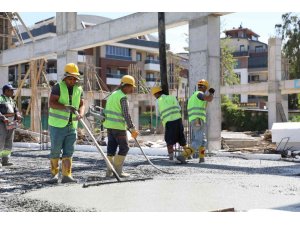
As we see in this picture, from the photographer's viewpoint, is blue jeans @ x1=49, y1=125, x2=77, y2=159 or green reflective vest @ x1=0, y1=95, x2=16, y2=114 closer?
blue jeans @ x1=49, y1=125, x2=77, y2=159

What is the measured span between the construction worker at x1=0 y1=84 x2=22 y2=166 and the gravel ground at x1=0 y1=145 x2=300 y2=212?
39 cm

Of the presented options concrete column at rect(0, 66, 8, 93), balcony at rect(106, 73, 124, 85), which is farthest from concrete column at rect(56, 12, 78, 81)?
balcony at rect(106, 73, 124, 85)

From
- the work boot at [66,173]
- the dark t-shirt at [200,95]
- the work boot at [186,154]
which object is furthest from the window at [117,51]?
the work boot at [66,173]

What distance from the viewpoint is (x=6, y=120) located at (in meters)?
9.52

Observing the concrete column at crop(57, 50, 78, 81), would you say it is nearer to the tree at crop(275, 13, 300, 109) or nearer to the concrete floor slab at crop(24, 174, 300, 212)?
the concrete floor slab at crop(24, 174, 300, 212)

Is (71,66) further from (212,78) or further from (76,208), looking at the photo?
(212,78)

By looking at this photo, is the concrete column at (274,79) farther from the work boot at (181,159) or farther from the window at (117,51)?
the window at (117,51)

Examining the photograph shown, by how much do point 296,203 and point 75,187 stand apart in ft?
9.66

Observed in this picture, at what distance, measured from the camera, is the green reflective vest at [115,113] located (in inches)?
A: 294

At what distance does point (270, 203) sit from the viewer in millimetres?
5012

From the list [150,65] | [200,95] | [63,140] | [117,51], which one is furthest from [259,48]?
[63,140]

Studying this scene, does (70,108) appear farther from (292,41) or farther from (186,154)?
(292,41)

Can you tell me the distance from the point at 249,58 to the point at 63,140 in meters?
59.7

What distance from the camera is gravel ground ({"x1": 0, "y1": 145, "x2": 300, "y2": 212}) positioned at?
17.6 feet
